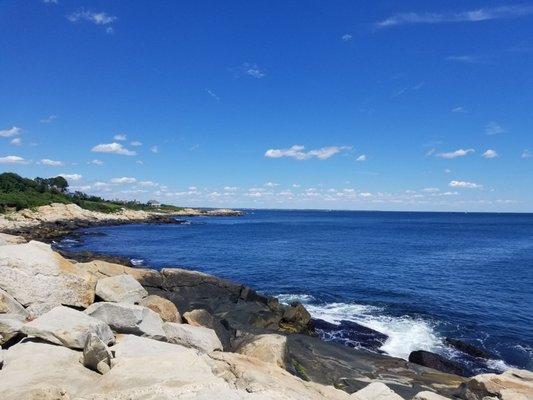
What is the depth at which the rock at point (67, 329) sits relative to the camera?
11.0 m

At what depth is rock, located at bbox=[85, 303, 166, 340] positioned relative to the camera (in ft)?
44.6

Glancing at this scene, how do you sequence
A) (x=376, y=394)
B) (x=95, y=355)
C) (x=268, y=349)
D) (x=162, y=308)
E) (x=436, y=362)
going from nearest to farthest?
(x=95, y=355) < (x=376, y=394) < (x=268, y=349) < (x=162, y=308) < (x=436, y=362)

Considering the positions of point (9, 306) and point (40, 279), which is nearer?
point (9, 306)

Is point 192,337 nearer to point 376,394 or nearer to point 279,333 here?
point 376,394

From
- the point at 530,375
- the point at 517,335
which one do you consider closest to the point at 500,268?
the point at 517,335

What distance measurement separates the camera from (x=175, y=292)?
92.0ft

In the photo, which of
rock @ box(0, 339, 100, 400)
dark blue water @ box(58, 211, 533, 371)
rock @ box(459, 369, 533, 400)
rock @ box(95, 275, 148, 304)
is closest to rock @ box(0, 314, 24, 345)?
rock @ box(0, 339, 100, 400)

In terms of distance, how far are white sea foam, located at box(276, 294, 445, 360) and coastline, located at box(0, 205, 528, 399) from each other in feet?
12.0

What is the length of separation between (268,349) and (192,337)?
278cm

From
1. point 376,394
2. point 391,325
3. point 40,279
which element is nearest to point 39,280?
point 40,279

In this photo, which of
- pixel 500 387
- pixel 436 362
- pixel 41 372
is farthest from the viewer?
pixel 436 362

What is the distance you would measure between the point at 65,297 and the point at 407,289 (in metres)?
34.6

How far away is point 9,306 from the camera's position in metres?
13.5

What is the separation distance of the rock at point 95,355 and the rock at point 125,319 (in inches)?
141
